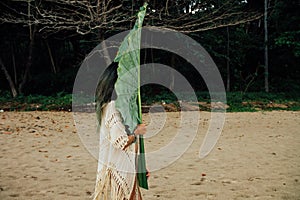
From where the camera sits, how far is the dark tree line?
48.0 feet

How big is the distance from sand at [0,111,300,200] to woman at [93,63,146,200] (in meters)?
1.49

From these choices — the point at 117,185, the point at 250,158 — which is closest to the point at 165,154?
the point at 250,158

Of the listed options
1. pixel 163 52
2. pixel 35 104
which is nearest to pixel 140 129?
pixel 35 104

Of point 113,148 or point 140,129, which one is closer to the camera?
point 140,129

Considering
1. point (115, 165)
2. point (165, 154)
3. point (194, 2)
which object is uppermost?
point (194, 2)

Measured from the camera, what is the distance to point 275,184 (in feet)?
13.7

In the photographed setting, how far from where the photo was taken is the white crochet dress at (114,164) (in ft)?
7.43

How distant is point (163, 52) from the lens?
19188 millimetres

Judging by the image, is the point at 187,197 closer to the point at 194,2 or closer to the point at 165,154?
the point at 165,154

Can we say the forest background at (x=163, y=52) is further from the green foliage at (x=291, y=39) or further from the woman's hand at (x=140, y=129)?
the woman's hand at (x=140, y=129)

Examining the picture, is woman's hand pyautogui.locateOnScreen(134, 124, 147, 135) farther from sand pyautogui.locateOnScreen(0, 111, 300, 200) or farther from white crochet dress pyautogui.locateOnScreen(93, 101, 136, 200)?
sand pyautogui.locateOnScreen(0, 111, 300, 200)

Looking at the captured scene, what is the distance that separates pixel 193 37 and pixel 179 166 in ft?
44.4

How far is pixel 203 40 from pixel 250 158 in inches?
532

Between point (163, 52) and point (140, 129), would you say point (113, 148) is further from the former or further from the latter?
point (163, 52)
